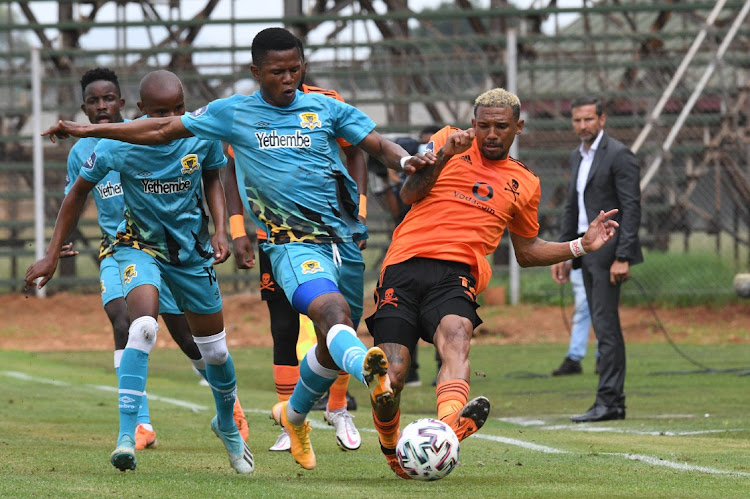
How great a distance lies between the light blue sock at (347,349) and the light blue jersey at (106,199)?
2586 mm

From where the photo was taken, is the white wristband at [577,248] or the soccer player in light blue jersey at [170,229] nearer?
the soccer player in light blue jersey at [170,229]

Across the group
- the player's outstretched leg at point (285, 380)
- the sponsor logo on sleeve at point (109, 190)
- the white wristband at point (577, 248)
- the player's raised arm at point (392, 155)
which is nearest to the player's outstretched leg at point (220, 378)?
the player's outstretched leg at point (285, 380)

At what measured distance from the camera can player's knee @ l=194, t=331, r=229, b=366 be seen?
726 centimetres

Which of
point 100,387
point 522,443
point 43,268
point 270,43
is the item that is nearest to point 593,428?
point 522,443

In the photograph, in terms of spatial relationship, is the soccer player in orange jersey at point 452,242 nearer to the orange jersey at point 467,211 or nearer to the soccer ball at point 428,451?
the orange jersey at point 467,211

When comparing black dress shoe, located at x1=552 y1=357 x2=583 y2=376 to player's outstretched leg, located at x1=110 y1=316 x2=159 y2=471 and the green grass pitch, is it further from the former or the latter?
player's outstretched leg, located at x1=110 y1=316 x2=159 y2=471

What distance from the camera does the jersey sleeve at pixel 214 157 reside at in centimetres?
750

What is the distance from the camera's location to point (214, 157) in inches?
297

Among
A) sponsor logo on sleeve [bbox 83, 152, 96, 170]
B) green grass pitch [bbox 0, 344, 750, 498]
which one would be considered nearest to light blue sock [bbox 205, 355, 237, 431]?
green grass pitch [bbox 0, 344, 750, 498]

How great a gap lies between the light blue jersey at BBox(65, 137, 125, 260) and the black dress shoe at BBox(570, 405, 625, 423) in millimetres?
3820

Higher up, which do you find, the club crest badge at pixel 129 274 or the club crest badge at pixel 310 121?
the club crest badge at pixel 310 121

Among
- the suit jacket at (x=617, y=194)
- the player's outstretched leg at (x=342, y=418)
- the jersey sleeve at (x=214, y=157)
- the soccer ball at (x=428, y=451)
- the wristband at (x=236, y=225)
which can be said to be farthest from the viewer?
the suit jacket at (x=617, y=194)

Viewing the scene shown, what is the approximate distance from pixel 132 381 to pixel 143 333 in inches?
10.2

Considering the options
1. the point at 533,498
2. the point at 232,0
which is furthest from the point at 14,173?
the point at 533,498
